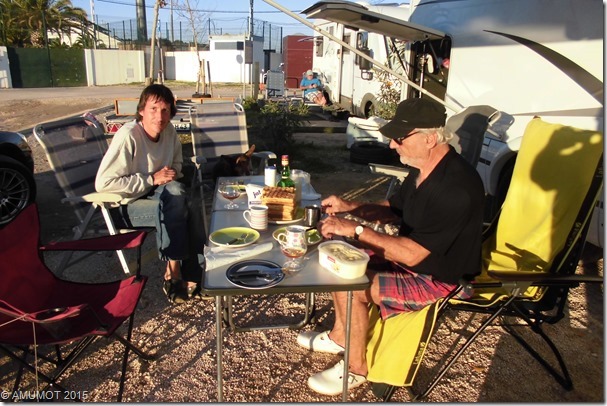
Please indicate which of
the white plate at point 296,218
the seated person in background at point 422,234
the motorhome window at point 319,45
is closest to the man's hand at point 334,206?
the white plate at point 296,218

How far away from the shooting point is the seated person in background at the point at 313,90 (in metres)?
14.3

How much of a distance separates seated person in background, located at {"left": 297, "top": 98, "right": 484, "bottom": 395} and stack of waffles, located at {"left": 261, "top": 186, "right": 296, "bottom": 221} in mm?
219

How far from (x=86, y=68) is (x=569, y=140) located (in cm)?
2618

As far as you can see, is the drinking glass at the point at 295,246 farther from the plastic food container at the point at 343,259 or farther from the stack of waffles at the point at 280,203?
the stack of waffles at the point at 280,203

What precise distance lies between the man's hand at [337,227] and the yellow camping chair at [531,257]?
19.3 inches

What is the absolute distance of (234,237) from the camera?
214 cm

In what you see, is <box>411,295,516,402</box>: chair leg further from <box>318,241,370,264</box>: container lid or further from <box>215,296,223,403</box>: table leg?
<box>215,296,223,403</box>: table leg

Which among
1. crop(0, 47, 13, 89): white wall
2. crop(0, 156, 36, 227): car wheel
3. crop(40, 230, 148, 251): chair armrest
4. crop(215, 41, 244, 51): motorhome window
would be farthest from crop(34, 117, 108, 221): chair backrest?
crop(215, 41, 244, 51): motorhome window

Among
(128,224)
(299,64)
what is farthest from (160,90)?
(299,64)

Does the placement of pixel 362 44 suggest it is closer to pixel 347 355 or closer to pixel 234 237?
pixel 234 237

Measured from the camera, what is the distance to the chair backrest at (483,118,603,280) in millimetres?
2314

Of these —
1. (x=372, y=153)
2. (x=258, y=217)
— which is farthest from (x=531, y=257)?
Result: (x=372, y=153)

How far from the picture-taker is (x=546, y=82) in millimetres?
3682

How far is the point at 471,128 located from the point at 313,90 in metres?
10.8
